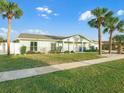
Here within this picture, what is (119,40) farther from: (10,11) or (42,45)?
(10,11)

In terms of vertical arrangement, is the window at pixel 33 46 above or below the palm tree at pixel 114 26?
below

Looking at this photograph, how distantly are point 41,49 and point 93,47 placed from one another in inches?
581

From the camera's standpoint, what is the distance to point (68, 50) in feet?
127

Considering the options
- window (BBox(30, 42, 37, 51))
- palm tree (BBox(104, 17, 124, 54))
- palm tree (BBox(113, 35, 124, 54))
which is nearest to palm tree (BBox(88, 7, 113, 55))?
palm tree (BBox(104, 17, 124, 54))

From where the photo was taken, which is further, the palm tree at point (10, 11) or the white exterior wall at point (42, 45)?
the white exterior wall at point (42, 45)

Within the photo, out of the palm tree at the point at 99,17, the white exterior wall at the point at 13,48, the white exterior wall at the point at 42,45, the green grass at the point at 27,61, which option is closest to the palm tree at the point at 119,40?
the palm tree at the point at 99,17

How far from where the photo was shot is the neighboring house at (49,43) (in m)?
33.4

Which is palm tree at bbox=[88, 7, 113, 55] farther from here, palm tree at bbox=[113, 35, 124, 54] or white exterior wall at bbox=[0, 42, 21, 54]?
white exterior wall at bbox=[0, 42, 21, 54]

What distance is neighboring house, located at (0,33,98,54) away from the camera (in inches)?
1315

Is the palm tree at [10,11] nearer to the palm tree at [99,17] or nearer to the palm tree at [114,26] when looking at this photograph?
the palm tree at [99,17]

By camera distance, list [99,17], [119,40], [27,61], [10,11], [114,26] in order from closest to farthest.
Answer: [27,61]
[10,11]
[99,17]
[114,26]
[119,40]

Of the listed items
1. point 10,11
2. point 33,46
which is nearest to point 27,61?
point 10,11

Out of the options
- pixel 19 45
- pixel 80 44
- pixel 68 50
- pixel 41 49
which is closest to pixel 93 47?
pixel 80 44

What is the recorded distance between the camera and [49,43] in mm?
36531
